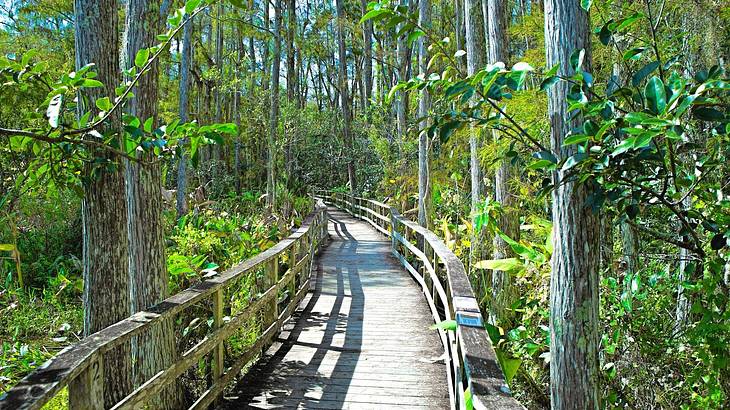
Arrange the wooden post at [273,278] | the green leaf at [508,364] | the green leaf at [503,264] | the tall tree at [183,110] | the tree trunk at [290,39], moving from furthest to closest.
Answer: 1. the tree trunk at [290,39]
2. the tall tree at [183,110]
3. the wooden post at [273,278]
4. the green leaf at [503,264]
5. the green leaf at [508,364]

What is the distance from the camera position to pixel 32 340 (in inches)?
301

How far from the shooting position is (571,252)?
216 cm

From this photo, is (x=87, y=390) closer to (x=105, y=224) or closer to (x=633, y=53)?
(x=105, y=224)

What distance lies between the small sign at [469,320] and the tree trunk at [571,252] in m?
0.97

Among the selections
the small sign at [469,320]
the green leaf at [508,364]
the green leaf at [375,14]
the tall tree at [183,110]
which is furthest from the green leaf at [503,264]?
the tall tree at [183,110]

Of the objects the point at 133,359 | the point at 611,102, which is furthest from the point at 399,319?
the point at 611,102

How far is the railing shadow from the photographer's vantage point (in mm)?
4402

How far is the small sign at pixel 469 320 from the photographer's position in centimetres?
321

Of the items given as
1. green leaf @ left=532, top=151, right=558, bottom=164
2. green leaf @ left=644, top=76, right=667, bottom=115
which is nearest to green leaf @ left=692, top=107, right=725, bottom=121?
green leaf @ left=644, top=76, right=667, bottom=115

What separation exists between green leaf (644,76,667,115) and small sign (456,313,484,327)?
1854 mm

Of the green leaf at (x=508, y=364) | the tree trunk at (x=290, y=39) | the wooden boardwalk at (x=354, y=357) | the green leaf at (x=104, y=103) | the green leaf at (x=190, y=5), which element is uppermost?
the tree trunk at (x=290, y=39)

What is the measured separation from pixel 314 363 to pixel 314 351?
0.38m

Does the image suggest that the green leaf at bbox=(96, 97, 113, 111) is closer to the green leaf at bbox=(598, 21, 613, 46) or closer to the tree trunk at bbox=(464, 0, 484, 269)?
the green leaf at bbox=(598, 21, 613, 46)

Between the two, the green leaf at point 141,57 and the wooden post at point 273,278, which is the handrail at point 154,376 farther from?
the green leaf at point 141,57
